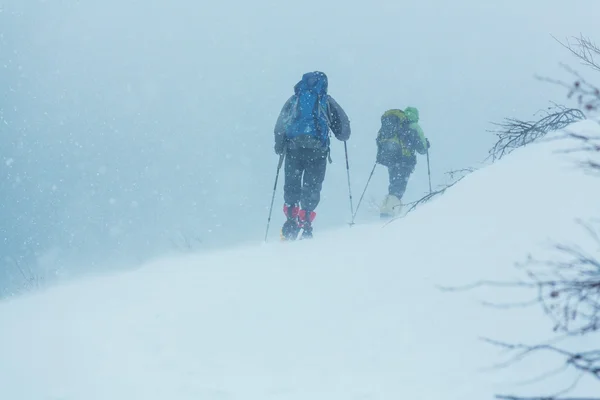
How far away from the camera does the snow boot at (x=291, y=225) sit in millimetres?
7770

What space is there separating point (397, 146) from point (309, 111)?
2948mm

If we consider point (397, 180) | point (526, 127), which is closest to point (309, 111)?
point (526, 127)

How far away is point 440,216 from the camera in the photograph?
5.20 meters

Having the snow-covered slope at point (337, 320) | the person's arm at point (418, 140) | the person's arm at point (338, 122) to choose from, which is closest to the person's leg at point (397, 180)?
the person's arm at point (418, 140)

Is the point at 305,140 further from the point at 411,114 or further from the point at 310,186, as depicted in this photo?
the point at 411,114

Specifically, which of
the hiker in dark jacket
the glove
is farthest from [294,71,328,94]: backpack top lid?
the glove

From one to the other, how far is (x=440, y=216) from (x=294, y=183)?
2.89 meters

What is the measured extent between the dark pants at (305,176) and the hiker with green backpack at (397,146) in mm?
2405

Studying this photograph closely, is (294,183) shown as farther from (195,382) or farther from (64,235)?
(64,235)

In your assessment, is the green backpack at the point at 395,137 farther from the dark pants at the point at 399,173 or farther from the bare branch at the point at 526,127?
the bare branch at the point at 526,127

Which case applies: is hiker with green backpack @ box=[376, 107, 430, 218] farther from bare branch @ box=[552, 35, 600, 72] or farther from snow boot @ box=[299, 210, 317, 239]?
bare branch @ box=[552, 35, 600, 72]

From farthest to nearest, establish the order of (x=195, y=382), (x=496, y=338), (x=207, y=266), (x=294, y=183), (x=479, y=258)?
(x=294, y=183) < (x=207, y=266) < (x=479, y=258) < (x=195, y=382) < (x=496, y=338)

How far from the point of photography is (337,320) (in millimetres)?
4078

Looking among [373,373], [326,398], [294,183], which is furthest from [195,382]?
[294,183]
